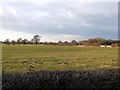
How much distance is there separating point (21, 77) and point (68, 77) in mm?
1229

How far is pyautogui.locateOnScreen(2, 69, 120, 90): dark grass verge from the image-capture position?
694 cm

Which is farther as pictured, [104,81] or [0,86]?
[104,81]

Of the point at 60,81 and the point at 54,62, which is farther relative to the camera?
the point at 54,62

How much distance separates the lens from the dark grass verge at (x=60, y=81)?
6938mm

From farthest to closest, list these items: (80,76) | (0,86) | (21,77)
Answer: (80,76)
(21,77)
(0,86)

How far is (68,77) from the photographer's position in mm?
7492

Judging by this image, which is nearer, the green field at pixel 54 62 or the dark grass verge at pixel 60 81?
the dark grass verge at pixel 60 81

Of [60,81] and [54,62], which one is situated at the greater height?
[60,81]

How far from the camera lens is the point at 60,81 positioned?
7.27 meters

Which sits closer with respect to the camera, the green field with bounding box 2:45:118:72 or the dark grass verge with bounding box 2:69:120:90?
the dark grass verge with bounding box 2:69:120:90

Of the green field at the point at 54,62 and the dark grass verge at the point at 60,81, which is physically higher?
the dark grass verge at the point at 60,81

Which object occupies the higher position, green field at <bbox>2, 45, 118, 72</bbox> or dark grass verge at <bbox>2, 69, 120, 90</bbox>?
dark grass verge at <bbox>2, 69, 120, 90</bbox>

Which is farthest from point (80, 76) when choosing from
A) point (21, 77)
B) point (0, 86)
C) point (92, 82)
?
point (0, 86)

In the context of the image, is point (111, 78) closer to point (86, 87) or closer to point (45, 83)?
point (86, 87)
